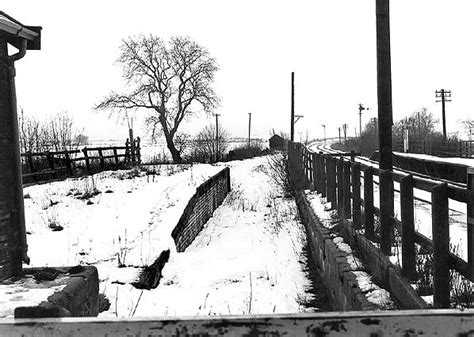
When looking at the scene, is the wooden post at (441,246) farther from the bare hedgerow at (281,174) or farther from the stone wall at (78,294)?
the bare hedgerow at (281,174)

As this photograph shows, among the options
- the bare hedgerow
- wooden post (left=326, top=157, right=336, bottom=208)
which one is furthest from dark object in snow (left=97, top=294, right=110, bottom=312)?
the bare hedgerow

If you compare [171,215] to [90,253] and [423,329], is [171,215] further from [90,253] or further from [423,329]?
[423,329]

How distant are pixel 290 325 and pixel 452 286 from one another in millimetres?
2908

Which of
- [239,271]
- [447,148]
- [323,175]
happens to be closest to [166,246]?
[239,271]

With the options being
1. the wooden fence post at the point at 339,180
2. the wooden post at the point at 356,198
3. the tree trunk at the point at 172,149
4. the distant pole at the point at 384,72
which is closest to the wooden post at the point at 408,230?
the wooden post at the point at 356,198

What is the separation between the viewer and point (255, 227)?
1322 centimetres

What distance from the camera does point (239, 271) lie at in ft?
28.4

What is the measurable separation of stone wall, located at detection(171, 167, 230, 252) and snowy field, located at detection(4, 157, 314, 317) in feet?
0.71

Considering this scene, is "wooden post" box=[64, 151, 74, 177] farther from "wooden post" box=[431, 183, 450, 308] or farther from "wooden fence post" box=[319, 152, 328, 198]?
"wooden post" box=[431, 183, 450, 308]

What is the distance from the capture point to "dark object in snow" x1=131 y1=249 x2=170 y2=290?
7.07 m

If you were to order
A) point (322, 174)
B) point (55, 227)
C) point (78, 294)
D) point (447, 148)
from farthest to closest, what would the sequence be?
point (447, 148)
point (322, 174)
point (55, 227)
point (78, 294)

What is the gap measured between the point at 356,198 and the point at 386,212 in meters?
1.95

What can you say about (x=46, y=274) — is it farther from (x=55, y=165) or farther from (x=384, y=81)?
(x=55, y=165)

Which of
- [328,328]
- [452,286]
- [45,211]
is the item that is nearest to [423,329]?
[328,328]
